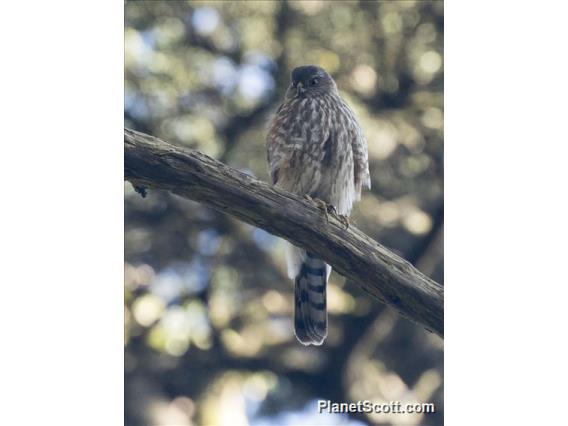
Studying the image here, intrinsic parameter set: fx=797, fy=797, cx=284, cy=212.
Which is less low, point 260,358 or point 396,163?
point 396,163

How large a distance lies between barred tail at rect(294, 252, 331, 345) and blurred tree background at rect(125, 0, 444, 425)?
2.2 inches

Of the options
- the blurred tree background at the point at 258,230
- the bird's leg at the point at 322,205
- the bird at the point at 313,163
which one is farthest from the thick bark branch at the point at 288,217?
the bird at the point at 313,163

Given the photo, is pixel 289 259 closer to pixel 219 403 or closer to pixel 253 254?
pixel 253 254

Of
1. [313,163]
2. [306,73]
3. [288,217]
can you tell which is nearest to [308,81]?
[306,73]

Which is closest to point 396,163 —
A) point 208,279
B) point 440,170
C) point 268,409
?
point 440,170

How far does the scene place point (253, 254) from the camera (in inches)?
→ 183

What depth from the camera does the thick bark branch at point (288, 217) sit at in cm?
379

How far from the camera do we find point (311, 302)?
15.2 feet

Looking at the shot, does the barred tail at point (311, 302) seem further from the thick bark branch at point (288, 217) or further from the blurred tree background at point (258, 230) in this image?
the thick bark branch at point (288, 217)

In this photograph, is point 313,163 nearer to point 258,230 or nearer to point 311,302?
point 258,230

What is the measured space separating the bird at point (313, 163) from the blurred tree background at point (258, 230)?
0.08 m

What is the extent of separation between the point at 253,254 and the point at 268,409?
2.89 feet

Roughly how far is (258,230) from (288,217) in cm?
65

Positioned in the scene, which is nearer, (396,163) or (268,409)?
(268,409)
